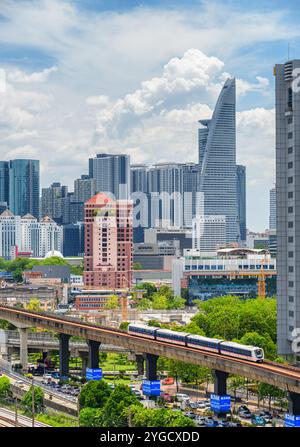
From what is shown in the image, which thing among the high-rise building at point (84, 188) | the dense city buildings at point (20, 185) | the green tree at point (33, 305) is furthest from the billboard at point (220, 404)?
the dense city buildings at point (20, 185)

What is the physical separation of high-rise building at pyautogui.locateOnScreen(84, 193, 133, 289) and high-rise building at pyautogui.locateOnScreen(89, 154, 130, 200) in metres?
61.2

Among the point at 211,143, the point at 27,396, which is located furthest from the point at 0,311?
the point at 211,143

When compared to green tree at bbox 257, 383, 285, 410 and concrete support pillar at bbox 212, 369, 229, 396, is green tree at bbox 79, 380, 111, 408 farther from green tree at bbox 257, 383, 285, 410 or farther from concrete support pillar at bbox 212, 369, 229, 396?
green tree at bbox 257, 383, 285, 410

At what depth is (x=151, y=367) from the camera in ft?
79.0

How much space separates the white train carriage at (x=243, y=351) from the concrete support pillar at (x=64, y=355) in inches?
366

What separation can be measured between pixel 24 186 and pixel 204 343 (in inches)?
4015

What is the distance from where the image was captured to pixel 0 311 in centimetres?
3497

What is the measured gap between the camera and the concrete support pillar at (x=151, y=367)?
78.1 ft

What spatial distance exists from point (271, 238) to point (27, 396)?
62398 millimetres

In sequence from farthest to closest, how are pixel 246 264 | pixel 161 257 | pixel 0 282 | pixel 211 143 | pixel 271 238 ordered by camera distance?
pixel 211 143 → pixel 161 257 → pixel 271 238 → pixel 0 282 → pixel 246 264

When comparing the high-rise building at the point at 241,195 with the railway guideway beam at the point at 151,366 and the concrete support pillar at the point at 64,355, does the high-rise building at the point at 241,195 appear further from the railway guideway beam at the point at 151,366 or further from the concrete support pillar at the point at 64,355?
the railway guideway beam at the point at 151,366

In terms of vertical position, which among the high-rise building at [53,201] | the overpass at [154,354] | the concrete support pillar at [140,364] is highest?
the high-rise building at [53,201]

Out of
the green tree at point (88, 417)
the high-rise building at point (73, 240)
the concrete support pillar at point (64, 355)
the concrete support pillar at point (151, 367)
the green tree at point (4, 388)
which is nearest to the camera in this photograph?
the green tree at point (88, 417)
